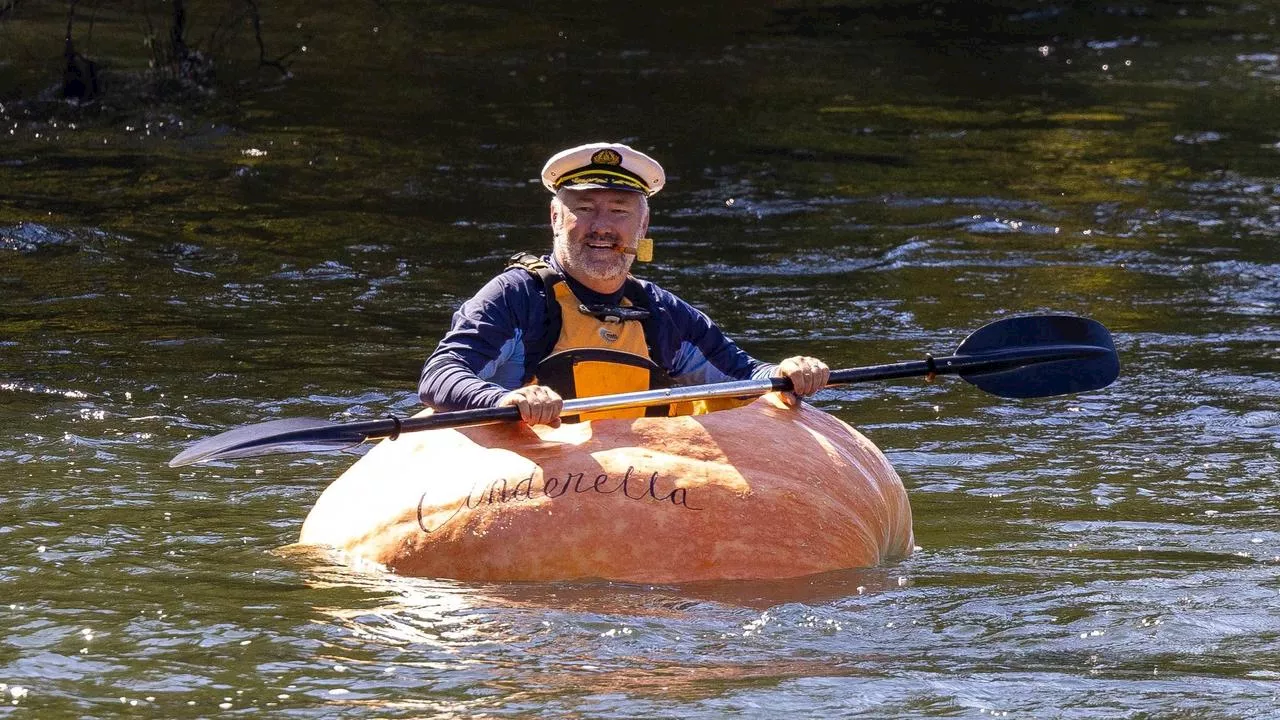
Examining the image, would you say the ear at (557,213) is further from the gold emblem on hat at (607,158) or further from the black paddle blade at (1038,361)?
the black paddle blade at (1038,361)

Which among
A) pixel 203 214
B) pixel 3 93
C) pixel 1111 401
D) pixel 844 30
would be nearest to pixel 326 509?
pixel 1111 401

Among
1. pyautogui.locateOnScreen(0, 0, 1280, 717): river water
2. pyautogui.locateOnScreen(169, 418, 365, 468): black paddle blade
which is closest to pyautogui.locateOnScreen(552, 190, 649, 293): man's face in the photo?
pyautogui.locateOnScreen(169, 418, 365, 468): black paddle blade

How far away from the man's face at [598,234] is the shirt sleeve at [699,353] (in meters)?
0.25

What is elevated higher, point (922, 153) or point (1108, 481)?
point (922, 153)

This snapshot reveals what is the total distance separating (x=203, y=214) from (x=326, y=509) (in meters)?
6.46

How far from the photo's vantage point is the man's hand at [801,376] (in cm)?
528

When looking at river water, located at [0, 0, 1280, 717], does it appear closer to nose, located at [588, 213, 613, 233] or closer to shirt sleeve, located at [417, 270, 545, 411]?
shirt sleeve, located at [417, 270, 545, 411]

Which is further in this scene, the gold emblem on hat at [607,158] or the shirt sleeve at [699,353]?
the shirt sleeve at [699,353]

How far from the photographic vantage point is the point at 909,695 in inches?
156

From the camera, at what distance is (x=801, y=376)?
5281 millimetres

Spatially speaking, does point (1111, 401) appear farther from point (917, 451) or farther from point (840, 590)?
point (840, 590)

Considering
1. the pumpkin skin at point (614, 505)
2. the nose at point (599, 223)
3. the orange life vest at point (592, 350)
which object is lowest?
the pumpkin skin at point (614, 505)

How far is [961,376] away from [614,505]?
1570 mm

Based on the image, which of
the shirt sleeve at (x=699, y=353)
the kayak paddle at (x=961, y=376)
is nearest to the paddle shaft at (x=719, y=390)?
the kayak paddle at (x=961, y=376)
